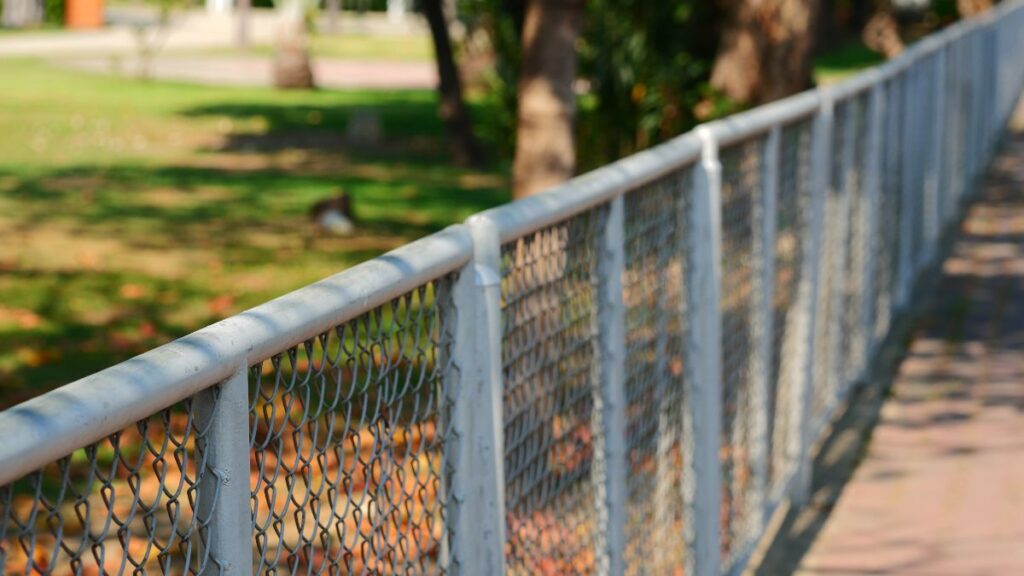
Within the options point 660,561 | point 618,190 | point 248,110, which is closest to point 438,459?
point 618,190

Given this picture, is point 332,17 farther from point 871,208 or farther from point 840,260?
point 840,260

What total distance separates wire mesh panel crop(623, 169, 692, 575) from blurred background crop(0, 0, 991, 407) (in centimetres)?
438

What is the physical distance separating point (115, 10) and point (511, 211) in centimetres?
6765

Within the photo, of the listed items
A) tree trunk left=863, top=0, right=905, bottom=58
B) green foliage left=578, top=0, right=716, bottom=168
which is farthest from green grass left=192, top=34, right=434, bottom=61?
green foliage left=578, top=0, right=716, bottom=168

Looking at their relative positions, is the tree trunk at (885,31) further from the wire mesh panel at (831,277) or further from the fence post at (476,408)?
the fence post at (476,408)

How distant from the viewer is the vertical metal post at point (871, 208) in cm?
852

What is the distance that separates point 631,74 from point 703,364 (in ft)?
34.8

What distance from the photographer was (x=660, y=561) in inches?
191

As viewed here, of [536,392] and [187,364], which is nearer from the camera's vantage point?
[187,364]

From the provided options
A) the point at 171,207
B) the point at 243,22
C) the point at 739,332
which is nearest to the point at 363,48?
the point at 243,22

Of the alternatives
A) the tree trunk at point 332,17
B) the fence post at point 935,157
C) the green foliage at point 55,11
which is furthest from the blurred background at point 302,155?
the green foliage at point 55,11

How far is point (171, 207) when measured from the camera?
15.7 metres

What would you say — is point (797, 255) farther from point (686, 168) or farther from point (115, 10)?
point (115, 10)

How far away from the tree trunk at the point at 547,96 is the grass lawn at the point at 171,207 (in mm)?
2105
